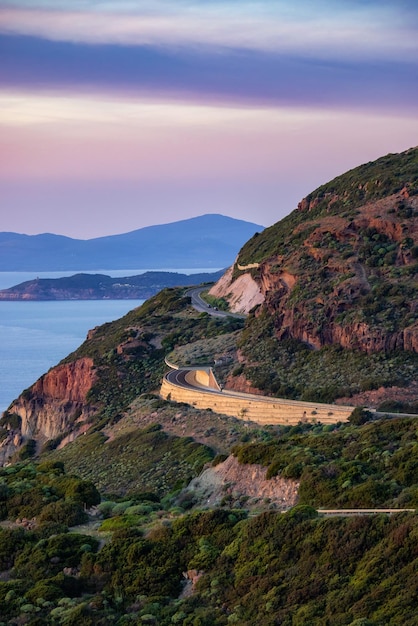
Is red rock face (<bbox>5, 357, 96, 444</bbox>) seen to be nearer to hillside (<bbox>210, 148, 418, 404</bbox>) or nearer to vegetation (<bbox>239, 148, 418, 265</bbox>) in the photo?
hillside (<bbox>210, 148, 418, 404</bbox>)

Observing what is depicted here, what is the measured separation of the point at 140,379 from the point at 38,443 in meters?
9.37

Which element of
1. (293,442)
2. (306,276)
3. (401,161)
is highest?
(401,161)

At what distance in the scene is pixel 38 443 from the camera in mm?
75688

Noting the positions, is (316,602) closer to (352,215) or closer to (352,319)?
(352,319)

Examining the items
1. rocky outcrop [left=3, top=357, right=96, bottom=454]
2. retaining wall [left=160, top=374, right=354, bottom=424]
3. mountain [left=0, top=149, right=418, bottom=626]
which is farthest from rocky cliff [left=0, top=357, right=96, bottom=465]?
retaining wall [left=160, top=374, right=354, bottom=424]

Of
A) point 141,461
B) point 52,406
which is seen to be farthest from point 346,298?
point 52,406

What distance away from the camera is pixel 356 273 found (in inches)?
2457

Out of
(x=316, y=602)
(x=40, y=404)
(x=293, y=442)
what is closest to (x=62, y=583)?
(x=316, y=602)

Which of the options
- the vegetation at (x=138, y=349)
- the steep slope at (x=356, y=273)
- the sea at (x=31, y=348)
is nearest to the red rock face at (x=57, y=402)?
the vegetation at (x=138, y=349)

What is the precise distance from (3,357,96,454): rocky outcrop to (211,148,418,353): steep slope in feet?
40.0

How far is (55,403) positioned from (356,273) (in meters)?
23.7

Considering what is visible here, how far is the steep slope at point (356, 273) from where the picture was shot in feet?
190

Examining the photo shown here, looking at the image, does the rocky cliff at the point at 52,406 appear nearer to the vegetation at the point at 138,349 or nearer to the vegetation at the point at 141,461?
the vegetation at the point at 138,349

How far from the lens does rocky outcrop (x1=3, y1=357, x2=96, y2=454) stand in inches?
2916
